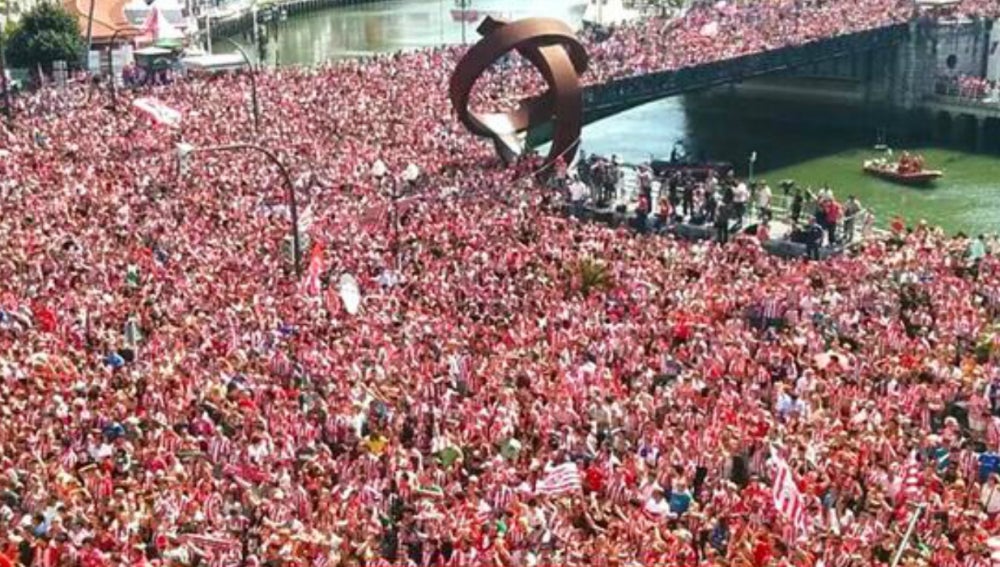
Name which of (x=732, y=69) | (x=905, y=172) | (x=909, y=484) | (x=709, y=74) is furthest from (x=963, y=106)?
(x=909, y=484)

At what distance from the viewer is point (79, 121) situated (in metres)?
52.8

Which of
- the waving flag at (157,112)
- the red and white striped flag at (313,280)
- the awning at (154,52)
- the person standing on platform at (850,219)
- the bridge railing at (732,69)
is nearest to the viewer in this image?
the red and white striped flag at (313,280)

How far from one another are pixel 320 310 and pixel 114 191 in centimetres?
1380

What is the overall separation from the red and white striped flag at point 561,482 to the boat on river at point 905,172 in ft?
153

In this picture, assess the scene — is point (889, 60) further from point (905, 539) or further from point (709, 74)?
point (905, 539)

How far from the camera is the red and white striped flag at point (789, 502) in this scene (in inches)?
739

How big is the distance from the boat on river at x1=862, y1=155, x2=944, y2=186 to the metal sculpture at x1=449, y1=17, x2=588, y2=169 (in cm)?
2073

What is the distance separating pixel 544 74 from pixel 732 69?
68.8ft

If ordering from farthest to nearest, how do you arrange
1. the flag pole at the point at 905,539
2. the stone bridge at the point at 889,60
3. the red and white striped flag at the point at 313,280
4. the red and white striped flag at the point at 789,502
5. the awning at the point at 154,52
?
the awning at the point at 154,52, the stone bridge at the point at 889,60, the red and white striped flag at the point at 313,280, the red and white striped flag at the point at 789,502, the flag pole at the point at 905,539

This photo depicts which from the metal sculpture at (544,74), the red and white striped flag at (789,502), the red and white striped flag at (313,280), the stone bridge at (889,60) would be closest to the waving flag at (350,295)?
the red and white striped flag at (313,280)

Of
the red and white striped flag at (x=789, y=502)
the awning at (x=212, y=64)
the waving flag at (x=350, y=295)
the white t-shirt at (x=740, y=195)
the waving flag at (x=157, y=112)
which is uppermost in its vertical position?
the awning at (x=212, y=64)

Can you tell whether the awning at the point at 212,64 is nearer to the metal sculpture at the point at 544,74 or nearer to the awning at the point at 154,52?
the awning at the point at 154,52

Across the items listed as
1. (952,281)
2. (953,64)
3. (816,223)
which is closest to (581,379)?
(952,281)

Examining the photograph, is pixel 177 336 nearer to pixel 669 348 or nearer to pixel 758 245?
pixel 669 348
